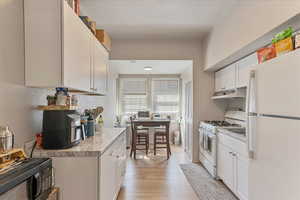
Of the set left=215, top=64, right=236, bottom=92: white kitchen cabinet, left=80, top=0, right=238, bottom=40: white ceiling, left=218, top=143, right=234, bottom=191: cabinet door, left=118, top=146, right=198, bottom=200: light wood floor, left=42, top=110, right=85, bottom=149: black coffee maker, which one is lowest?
left=118, top=146, right=198, bottom=200: light wood floor

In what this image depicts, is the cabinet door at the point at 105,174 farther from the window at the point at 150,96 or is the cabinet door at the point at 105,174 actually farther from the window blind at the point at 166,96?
the window blind at the point at 166,96

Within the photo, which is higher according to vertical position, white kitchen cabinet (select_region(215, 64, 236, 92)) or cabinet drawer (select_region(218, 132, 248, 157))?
white kitchen cabinet (select_region(215, 64, 236, 92))

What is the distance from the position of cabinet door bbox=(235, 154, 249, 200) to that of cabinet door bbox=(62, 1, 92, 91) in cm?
206

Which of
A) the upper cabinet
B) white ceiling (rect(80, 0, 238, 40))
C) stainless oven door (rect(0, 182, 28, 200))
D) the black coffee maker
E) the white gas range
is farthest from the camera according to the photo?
the white gas range

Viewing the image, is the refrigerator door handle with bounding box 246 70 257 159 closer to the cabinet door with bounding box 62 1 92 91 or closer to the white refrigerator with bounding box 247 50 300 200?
the white refrigerator with bounding box 247 50 300 200

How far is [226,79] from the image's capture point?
11.0 ft

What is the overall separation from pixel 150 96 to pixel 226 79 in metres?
3.27

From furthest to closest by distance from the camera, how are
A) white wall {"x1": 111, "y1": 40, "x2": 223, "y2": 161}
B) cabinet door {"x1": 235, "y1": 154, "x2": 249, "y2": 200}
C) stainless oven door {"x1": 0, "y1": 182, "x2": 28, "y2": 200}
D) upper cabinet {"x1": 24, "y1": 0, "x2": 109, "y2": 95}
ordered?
white wall {"x1": 111, "y1": 40, "x2": 223, "y2": 161} < cabinet door {"x1": 235, "y1": 154, "x2": 249, "y2": 200} < upper cabinet {"x1": 24, "y1": 0, "x2": 109, "y2": 95} < stainless oven door {"x1": 0, "y1": 182, "x2": 28, "y2": 200}

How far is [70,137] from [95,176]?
42 centimetres

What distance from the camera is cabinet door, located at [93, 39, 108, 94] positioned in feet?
7.64

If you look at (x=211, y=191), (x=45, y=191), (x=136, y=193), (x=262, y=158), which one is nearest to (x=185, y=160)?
(x=211, y=191)

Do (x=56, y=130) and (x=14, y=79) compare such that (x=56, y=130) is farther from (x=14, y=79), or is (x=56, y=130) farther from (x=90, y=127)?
(x=90, y=127)

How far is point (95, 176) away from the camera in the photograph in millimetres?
1544

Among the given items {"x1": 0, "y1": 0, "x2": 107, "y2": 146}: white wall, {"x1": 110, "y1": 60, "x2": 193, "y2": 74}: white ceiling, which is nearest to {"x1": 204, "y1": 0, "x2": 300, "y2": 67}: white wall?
{"x1": 110, "y1": 60, "x2": 193, "y2": 74}: white ceiling
